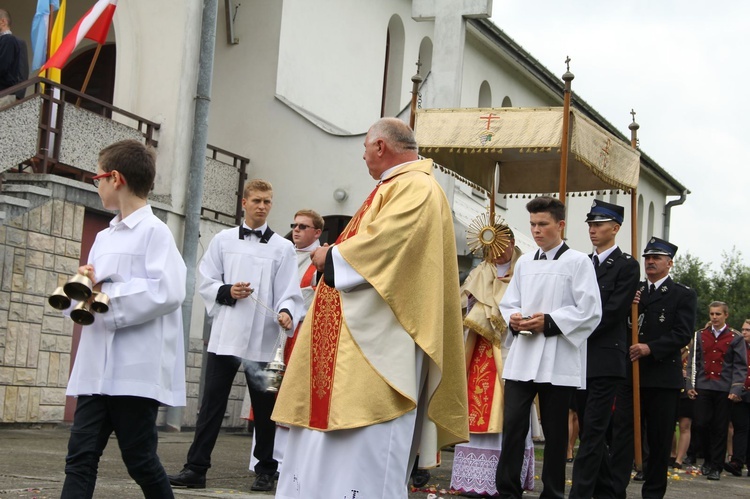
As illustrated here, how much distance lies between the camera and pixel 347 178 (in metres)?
17.8

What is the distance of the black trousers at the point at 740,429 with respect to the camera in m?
16.4

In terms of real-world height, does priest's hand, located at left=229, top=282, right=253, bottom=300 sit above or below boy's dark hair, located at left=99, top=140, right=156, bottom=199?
below

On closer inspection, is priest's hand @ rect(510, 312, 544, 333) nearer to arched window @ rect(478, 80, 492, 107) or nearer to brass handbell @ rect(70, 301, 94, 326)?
brass handbell @ rect(70, 301, 94, 326)

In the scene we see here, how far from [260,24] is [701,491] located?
10.1 meters

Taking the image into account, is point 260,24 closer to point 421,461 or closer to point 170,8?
point 170,8

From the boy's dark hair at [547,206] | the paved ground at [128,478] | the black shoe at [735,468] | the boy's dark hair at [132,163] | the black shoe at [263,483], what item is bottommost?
the black shoe at [735,468]

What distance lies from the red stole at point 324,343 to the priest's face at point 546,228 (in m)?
2.83

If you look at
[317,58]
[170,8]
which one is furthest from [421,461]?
[317,58]

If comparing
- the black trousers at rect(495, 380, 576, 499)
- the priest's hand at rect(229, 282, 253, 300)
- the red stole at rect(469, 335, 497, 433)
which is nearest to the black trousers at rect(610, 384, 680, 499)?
the black trousers at rect(495, 380, 576, 499)

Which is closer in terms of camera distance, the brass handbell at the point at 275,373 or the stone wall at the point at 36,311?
the brass handbell at the point at 275,373

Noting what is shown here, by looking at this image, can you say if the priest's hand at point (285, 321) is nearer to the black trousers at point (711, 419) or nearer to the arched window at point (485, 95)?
the black trousers at point (711, 419)

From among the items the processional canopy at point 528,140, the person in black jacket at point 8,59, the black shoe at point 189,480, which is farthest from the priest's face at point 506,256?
the person in black jacket at point 8,59

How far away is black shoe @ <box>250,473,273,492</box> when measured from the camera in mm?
8088

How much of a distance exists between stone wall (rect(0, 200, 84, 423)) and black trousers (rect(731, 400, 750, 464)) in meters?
9.48
